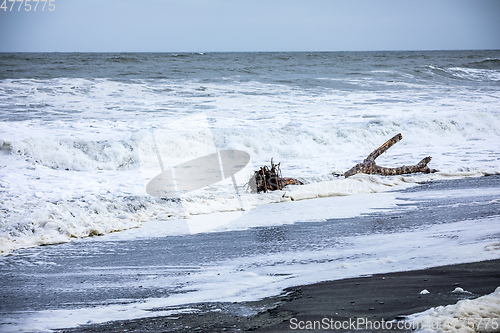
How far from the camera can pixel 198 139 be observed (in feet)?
37.4

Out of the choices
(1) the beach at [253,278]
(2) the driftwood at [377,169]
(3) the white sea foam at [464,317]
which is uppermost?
(3) the white sea foam at [464,317]

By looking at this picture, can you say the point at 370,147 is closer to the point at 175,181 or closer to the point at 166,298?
the point at 175,181

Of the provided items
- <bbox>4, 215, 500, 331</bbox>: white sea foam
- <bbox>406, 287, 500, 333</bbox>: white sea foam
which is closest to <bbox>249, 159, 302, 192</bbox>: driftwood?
Answer: <bbox>4, 215, 500, 331</bbox>: white sea foam

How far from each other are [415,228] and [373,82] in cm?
2118

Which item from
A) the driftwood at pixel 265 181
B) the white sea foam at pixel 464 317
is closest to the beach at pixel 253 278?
the white sea foam at pixel 464 317

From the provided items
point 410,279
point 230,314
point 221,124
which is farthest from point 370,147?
point 230,314

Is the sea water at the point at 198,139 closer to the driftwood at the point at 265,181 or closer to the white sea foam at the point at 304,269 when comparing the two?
the driftwood at the point at 265,181

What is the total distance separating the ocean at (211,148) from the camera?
5.45 meters

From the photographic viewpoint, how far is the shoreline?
8.99 feet

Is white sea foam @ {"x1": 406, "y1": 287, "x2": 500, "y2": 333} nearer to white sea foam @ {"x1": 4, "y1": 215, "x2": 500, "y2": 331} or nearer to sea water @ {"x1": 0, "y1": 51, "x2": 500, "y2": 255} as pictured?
white sea foam @ {"x1": 4, "y1": 215, "x2": 500, "y2": 331}

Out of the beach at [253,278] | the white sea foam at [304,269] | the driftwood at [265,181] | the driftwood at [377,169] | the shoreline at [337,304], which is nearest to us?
the shoreline at [337,304]

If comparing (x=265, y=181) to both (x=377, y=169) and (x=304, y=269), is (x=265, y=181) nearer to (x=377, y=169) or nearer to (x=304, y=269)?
(x=377, y=169)

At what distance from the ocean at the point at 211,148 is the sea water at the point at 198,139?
35 millimetres

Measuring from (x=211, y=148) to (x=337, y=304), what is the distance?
28.5 ft
